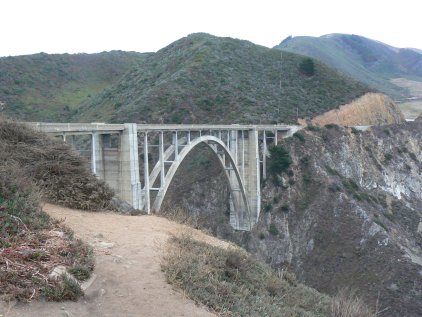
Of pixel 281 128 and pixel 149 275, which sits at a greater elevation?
pixel 281 128

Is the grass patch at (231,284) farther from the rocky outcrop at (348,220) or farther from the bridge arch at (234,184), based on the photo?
the rocky outcrop at (348,220)

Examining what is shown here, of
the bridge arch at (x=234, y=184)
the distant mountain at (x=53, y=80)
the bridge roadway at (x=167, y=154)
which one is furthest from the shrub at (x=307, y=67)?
the distant mountain at (x=53, y=80)

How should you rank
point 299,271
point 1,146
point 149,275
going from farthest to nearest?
point 299,271 → point 1,146 → point 149,275

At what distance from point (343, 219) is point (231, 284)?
32057 mm

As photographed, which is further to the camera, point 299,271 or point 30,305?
point 299,271

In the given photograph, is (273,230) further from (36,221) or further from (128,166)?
(36,221)

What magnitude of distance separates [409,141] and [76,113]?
171 ft

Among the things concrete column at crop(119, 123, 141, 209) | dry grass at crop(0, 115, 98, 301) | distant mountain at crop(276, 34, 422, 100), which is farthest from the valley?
Answer: distant mountain at crop(276, 34, 422, 100)

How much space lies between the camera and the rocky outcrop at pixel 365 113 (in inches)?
2151

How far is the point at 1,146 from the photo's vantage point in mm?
10688

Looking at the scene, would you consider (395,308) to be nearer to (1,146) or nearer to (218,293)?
(218,293)

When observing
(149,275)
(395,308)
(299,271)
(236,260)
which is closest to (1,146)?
(149,275)

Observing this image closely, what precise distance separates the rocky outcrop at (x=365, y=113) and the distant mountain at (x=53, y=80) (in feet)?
142

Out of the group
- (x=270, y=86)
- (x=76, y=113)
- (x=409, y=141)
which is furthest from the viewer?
(x=76, y=113)
